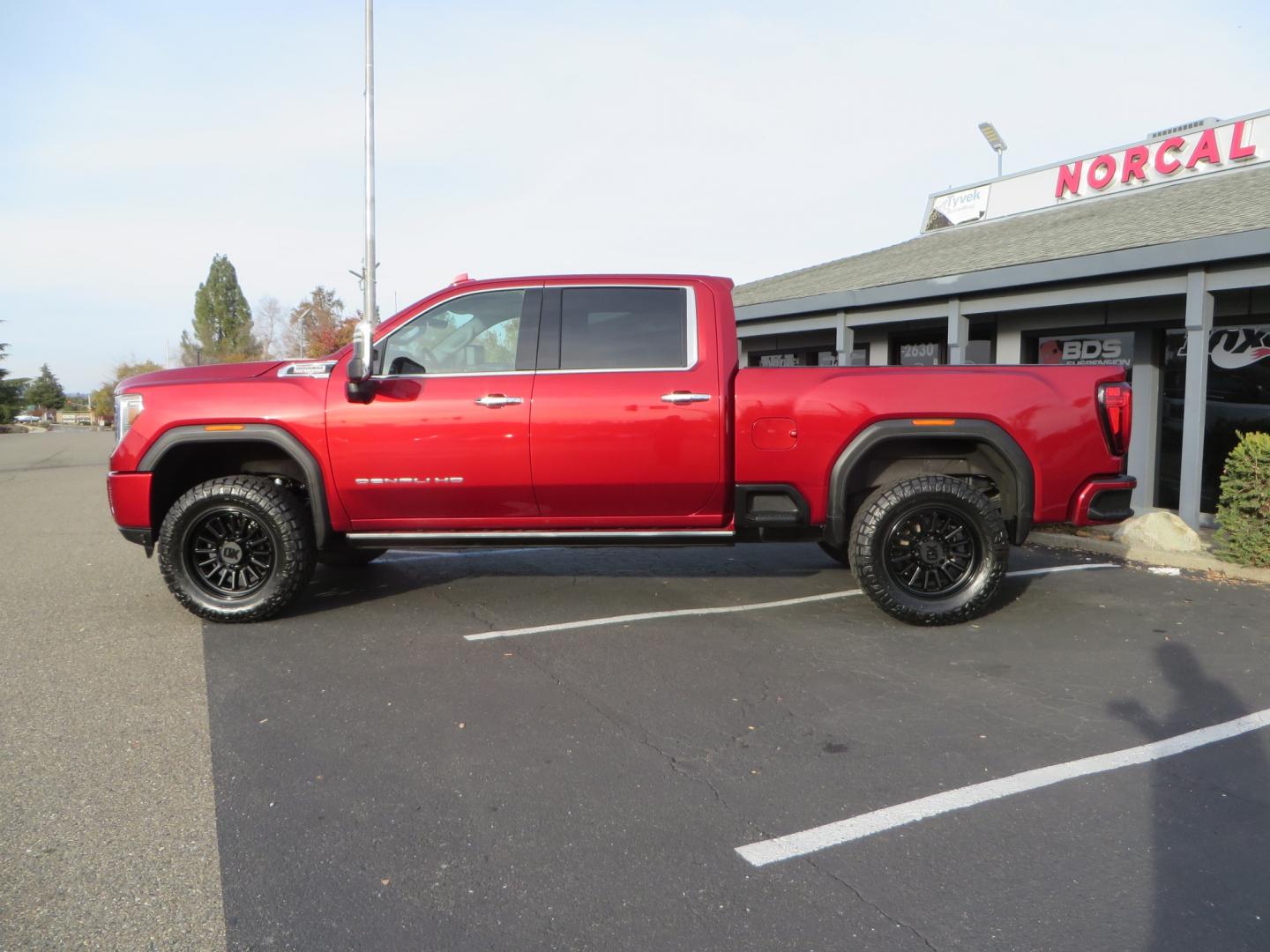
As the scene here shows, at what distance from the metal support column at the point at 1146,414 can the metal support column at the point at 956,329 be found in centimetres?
190

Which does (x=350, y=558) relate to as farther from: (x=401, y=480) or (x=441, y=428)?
(x=441, y=428)

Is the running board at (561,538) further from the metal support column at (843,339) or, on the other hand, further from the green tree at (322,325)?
the green tree at (322,325)

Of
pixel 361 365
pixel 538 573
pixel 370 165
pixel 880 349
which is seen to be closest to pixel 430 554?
pixel 538 573

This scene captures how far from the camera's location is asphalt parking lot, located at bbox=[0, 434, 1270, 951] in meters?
2.59

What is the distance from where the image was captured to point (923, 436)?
17.8 feet

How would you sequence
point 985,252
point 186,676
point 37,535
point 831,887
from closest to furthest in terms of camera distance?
point 831,887 < point 186,676 < point 37,535 < point 985,252

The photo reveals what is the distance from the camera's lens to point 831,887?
2.72m

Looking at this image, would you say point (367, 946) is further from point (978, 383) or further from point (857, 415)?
point (978, 383)

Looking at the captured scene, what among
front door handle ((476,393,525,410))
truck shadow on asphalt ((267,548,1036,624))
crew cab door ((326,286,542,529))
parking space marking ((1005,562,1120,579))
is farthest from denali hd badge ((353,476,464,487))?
parking space marking ((1005,562,1120,579))

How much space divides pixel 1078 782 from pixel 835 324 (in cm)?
1110

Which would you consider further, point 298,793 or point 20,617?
point 20,617

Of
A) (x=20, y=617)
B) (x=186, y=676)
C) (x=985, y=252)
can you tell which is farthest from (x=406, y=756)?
(x=985, y=252)

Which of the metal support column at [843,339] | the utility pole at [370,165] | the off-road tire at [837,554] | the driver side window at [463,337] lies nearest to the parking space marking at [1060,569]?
the off-road tire at [837,554]

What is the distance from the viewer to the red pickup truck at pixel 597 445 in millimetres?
5375
